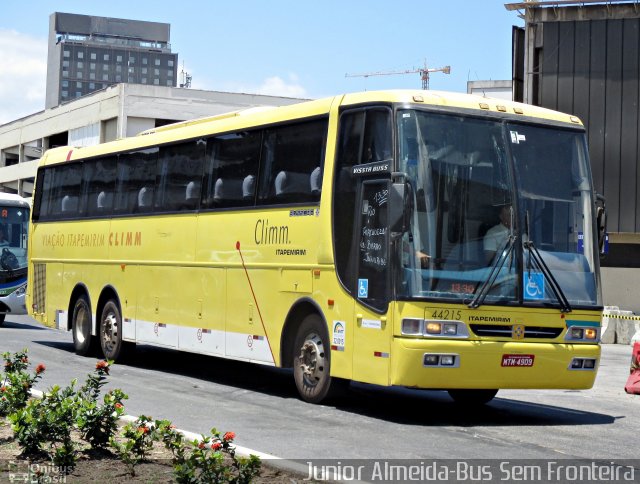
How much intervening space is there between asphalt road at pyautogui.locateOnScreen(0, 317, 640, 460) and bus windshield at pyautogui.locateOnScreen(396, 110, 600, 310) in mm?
1439

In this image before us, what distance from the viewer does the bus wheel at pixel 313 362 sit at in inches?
515

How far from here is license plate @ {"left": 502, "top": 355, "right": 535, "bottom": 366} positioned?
477 inches

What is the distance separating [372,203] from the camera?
40.8 ft

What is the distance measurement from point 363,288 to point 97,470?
4.89 meters

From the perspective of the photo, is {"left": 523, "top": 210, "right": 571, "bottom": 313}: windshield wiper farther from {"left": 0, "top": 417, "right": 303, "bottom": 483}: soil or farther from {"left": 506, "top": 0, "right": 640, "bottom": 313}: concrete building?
{"left": 506, "top": 0, "right": 640, "bottom": 313}: concrete building

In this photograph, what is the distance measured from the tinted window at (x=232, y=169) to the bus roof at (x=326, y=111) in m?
0.19

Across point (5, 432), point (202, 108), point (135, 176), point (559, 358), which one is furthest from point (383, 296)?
point (202, 108)

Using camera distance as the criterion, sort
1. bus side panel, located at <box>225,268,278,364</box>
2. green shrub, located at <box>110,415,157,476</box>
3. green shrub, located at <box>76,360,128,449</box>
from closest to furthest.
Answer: green shrub, located at <box>110,415,157,476</box>, green shrub, located at <box>76,360,128,449</box>, bus side panel, located at <box>225,268,278,364</box>

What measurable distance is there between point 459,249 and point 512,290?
2.62ft

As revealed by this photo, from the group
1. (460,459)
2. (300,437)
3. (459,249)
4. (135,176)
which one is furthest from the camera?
(135,176)

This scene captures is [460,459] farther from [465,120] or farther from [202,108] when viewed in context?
[202,108]

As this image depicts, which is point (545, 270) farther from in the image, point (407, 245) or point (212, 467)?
point (212, 467)

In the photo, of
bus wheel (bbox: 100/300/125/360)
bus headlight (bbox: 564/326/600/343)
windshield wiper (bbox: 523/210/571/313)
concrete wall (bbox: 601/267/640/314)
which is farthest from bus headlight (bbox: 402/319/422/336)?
concrete wall (bbox: 601/267/640/314)

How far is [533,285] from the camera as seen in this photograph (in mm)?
12328
